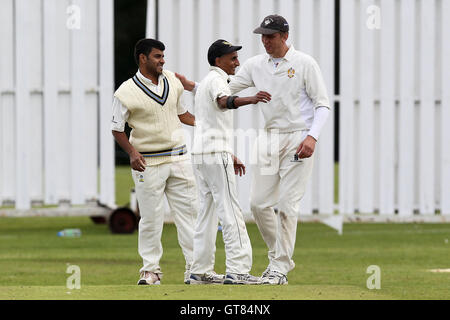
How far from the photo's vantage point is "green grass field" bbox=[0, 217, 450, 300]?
7496 mm

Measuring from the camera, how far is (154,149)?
8.95 metres

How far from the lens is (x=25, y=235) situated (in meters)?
15.2

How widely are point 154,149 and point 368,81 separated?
7.09 m

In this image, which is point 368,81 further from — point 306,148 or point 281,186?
point 306,148

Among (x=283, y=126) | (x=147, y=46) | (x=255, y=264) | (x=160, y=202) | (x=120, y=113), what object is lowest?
(x=255, y=264)

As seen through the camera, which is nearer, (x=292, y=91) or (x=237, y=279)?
(x=237, y=279)

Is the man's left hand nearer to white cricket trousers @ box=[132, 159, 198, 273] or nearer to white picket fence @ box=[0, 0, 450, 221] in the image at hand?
white cricket trousers @ box=[132, 159, 198, 273]

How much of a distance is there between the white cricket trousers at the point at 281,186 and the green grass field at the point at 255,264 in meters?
0.77

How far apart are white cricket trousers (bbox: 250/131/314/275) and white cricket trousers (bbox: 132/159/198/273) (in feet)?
1.89

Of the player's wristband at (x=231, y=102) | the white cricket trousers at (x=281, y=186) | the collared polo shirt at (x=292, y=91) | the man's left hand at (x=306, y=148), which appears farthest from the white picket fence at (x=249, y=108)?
the player's wristband at (x=231, y=102)

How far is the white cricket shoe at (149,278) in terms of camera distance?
894cm

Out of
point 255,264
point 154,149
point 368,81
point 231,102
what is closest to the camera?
point 231,102

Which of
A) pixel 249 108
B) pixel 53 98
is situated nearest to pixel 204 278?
pixel 249 108

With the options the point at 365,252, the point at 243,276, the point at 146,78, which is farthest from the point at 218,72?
the point at 365,252
